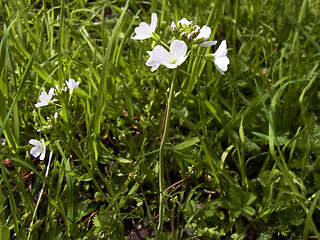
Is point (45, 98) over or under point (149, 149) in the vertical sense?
over

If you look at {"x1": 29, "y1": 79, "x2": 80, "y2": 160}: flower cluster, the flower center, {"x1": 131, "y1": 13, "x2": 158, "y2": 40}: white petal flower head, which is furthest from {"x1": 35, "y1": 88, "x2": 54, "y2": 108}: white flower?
the flower center

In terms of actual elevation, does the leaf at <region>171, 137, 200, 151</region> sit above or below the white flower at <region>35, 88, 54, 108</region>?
below

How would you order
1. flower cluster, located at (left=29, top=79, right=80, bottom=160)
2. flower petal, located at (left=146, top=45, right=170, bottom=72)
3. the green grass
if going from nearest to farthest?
flower petal, located at (left=146, top=45, right=170, bottom=72), flower cluster, located at (left=29, top=79, right=80, bottom=160), the green grass

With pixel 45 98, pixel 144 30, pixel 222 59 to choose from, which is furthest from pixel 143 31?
pixel 45 98

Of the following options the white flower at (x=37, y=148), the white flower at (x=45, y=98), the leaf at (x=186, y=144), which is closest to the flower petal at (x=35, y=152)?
the white flower at (x=37, y=148)

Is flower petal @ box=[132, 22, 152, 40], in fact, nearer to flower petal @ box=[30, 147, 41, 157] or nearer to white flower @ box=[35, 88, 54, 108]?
white flower @ box=[35, 88, 54, 108]

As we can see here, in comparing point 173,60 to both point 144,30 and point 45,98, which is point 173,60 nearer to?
point 144,30

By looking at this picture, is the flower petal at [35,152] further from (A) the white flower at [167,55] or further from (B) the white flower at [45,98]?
(A) the white flower at [167,55]
